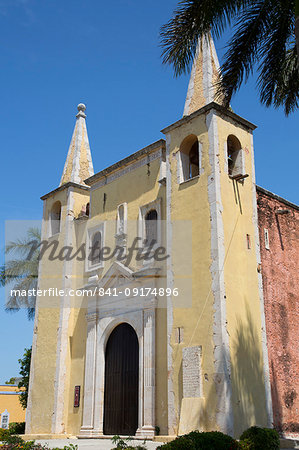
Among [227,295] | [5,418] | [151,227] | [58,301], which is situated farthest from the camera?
[5,418]

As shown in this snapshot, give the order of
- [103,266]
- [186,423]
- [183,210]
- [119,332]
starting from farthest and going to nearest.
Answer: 1. [103,266]
2. [119,332]
3. [183,210]
4. [186,423]

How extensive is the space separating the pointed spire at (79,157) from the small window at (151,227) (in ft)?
18.7

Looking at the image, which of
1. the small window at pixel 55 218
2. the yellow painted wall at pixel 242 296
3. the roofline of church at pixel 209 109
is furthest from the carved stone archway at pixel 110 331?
the small window at pixel 55 218

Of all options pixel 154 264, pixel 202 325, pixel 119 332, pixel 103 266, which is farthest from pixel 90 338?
pixel 202 325

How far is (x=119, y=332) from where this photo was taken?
17578mm

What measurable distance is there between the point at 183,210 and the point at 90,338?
19.6 ft

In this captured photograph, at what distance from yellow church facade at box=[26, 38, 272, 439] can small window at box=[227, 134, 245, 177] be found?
0.04 metres

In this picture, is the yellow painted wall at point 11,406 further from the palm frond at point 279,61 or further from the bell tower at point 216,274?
the palm frond at point 279,61

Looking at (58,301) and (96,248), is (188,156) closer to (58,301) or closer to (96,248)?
(96,248)

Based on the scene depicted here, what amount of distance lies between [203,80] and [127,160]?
4.03 m

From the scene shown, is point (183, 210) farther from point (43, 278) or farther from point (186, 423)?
point (43, 278)

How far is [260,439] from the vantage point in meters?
11.0

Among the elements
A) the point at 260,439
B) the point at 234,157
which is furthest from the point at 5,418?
the point at 260,439

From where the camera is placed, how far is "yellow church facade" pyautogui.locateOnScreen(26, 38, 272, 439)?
1370 centimetres
